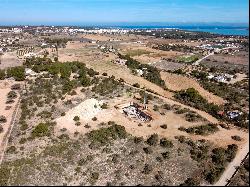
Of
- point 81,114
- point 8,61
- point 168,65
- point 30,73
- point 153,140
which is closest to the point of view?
point 153,140

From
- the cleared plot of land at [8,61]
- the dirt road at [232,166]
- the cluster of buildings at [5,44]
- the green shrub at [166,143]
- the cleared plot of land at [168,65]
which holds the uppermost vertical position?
the dirt road at [232,166]

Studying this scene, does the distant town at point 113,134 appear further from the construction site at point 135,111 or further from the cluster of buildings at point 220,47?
the cluster of buildings at point 220,47

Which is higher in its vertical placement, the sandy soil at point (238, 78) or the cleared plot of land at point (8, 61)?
the cleared plot of land at point (8, 61)

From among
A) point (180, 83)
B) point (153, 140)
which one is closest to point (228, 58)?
point (180, 83)

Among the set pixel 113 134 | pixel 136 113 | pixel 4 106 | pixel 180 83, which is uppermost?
pixel 136 113

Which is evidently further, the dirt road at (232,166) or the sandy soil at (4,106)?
the sandy soil at (4,106)

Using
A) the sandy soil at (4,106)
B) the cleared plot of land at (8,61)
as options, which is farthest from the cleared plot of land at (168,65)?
the sandy soil at (4,106)

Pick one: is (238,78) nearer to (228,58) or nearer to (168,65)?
(168,65)

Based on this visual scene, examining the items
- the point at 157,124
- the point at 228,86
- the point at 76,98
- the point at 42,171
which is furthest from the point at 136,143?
the point at 228,86

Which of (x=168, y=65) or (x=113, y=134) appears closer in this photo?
(x=113, y=134)
